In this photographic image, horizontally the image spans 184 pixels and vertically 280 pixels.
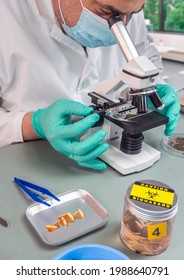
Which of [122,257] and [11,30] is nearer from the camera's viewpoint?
[122,257]

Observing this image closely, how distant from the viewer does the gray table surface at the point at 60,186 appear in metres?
0.60

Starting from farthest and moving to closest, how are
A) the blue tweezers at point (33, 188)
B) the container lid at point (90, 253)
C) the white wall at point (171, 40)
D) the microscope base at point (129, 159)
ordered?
the white wall at point (171, 40), the microscope base at point (129, 159), the blue tweezers at point (33, 188), the container lid at point (90, 253)

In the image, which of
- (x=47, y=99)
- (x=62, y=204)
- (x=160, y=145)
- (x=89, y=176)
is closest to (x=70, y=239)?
(x=62, y=204)

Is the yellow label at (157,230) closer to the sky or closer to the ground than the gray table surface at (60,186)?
closer to the sky

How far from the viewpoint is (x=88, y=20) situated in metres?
0.92

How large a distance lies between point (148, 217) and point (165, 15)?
2268mm

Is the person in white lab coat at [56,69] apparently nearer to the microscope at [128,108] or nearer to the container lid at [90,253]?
the microscope at [128,108]

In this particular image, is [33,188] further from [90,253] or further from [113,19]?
[113,19]

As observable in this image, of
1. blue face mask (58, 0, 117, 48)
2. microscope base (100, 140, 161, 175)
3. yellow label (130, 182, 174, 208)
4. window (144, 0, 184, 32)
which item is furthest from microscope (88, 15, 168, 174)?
window (144, 0, 184, 32)

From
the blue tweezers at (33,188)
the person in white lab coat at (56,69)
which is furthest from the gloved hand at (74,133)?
the blue tweezers at (33,188)

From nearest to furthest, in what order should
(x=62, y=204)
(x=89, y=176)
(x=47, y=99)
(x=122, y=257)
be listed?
(x=122, y=257) < (x=62, y=204) < (x=89, y=176) < (x=47, y=99)

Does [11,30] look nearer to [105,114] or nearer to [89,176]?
[105,114]

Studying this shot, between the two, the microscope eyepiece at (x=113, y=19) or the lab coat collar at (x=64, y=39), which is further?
the lab coat collar at (x=64, y=39)

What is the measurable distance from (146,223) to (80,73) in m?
0.77
